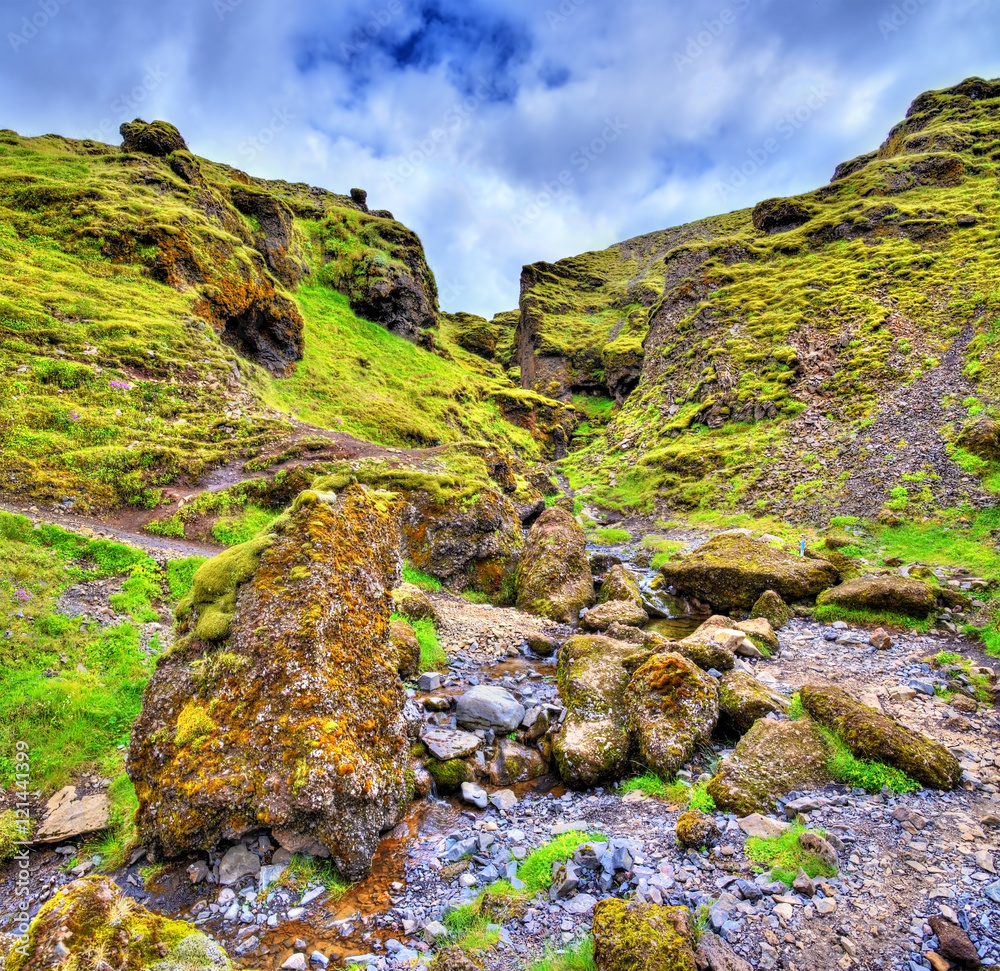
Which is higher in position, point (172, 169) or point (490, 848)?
point (172, 169)

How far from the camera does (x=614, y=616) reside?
16891mm

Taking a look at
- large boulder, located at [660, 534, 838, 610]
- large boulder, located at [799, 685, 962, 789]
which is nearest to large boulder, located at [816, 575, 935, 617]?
large boulder, located at [660, 534, 838, 610]

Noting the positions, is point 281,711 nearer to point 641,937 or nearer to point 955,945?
point 641,937

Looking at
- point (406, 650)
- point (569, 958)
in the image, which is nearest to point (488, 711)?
point (406, 650)

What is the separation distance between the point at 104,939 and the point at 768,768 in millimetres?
7945

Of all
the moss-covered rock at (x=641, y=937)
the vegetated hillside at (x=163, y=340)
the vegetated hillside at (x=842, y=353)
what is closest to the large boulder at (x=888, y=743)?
the moss-covered rock at (x=641, y=937)

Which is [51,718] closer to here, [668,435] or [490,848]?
[490,848]

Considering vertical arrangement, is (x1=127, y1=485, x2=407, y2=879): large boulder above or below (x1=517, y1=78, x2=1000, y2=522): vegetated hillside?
below

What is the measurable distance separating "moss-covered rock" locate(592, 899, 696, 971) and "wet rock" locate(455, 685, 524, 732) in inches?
202

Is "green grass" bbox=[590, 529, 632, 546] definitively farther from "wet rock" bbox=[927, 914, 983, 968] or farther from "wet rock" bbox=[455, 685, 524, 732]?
"wet rock" bbox=[927, 914, 983, 968]

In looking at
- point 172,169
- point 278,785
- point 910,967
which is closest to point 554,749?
point 278,785

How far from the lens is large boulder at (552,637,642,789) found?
8383 mm

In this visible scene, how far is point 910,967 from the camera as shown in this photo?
3949mm

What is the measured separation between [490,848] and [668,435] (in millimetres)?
44175
